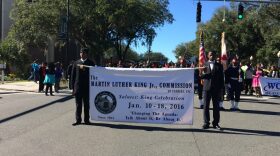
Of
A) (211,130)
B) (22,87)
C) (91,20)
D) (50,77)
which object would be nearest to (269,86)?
(50,77)

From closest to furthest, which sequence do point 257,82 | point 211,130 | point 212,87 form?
point 211,130 → point 212,87 → point 257,82

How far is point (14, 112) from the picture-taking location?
15.4m

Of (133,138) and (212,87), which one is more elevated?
(212,87)

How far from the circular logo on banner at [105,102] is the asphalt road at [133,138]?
366 millimetres

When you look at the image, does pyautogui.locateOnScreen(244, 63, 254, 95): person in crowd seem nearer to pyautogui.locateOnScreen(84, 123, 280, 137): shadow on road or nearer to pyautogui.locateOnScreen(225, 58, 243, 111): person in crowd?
pyautogui.locateOnScreen(225, 58, 243, 111): person in crowd

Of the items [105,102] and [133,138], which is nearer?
[133,138]

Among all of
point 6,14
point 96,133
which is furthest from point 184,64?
point 6,14

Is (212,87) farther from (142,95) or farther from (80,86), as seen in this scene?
(80,86)

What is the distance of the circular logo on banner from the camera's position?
12070 millimetres

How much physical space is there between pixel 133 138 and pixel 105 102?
215 centimetres

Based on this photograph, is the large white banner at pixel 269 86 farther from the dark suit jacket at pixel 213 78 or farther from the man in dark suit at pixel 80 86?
the man in dark suit at pixel 80 86

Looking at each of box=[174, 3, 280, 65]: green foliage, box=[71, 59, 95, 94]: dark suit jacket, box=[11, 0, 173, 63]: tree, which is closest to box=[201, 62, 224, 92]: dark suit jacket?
box=[71, 59, 95, 94]: dark suit jacket

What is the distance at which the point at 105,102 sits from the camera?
39.7 ft

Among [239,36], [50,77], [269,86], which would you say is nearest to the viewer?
[50,77]
